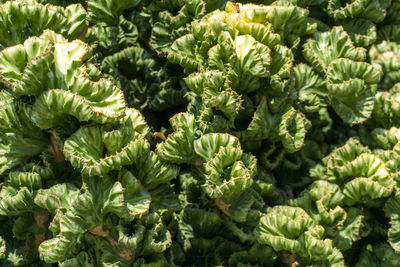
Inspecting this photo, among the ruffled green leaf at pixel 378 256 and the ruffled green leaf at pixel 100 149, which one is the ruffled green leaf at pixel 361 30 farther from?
the ruffled green leaf at pixel 100 149

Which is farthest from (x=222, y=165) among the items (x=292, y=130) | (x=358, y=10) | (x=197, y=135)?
(x=358, y=10)

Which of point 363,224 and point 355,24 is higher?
point 355,24

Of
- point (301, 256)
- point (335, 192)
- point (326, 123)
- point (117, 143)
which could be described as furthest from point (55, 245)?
point (326, 123)

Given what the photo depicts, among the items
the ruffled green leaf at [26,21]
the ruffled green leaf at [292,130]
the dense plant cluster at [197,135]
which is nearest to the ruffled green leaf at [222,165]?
the dense plant cluster at [197,135]

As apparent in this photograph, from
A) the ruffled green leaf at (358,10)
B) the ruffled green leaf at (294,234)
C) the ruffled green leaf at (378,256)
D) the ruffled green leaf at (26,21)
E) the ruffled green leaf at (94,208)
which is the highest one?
the ruffled green leaf at (26,21)

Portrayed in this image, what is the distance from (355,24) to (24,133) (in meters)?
1.13

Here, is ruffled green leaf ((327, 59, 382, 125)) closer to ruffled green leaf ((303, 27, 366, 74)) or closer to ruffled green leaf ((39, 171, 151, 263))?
ruffled green leaf ((303, 27, 366, 74))

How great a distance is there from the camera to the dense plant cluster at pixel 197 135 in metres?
1.26

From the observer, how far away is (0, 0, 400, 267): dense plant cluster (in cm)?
126

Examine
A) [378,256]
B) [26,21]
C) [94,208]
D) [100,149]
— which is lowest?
[378,256]

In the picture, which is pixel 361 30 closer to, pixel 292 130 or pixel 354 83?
pixel 354 83

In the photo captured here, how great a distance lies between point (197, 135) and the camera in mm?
1426

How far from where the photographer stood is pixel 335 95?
166cm

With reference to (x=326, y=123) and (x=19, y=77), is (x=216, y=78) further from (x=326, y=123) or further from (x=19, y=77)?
(x=326, y=123)
